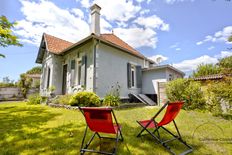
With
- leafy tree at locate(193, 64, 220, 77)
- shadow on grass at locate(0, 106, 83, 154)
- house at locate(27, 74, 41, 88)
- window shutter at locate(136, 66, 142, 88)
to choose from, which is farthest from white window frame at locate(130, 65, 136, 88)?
leafy tree at locate(193, 64, 220, 77)

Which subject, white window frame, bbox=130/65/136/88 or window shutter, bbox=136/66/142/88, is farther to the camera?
window shutter, bbox=136/66/142/88

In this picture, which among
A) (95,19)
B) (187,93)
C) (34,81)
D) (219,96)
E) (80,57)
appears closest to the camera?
(219,96)

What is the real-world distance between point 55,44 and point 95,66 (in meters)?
6.41

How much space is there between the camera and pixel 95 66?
8562 mm

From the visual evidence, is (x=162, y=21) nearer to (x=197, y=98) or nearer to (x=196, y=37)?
(x=196, y=37)

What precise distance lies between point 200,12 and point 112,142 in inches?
347

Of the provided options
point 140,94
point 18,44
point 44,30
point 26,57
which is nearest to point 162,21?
point 140,94

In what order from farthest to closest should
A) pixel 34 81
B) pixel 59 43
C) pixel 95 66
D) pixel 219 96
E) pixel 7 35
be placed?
pixel 34 81 < pixel 59 43 < pixel 95 66 < pixel 219 96 < pixel 7 35

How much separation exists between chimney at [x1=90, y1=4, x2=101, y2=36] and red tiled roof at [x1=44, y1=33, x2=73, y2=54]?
13.9 feet

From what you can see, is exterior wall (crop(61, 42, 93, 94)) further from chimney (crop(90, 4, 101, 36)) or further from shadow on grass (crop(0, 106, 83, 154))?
shadow on grass (crop(0, 106, 83, 154))

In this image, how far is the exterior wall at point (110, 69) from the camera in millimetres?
8831

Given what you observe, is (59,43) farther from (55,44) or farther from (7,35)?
(7,35)

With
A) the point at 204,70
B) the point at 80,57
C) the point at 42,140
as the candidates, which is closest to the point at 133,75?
the point at 80,57

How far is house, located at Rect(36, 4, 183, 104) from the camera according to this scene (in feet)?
28.7
